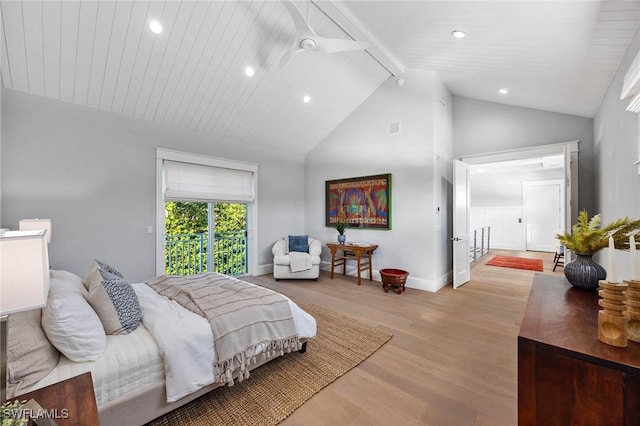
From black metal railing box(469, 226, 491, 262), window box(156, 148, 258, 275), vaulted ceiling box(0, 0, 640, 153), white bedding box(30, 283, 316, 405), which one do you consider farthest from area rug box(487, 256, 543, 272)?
white bedding box(30, 283, 316, 405)

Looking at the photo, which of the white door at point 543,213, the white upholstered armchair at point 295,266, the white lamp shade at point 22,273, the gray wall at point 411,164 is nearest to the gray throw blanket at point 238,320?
the white lamp shade at point 22,273

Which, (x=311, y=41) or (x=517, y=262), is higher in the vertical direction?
(x=311, y=41)

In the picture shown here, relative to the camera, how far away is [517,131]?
167 inches

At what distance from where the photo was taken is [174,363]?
1.59m

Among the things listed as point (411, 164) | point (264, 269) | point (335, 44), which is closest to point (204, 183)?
point (264, 269)

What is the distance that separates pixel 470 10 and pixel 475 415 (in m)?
3.19

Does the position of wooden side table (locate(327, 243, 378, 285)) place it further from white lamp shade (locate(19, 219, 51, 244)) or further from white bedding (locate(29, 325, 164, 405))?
white lamp shade (locate(19, 219, 51, 244))

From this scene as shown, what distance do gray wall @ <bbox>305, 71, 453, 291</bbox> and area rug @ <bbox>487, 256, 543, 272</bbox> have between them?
7.92ft

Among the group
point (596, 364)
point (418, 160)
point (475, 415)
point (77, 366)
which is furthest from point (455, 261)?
point (77, 366)

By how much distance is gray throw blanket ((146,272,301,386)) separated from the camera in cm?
180

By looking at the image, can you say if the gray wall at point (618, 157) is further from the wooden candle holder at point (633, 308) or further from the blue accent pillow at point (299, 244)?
the blue accent pillow at point (299, 244)

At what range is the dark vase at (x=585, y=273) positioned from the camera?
5.02 feet

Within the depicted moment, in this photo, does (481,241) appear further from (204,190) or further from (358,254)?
(204,190)

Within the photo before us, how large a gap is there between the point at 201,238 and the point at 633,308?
16.2 feet
